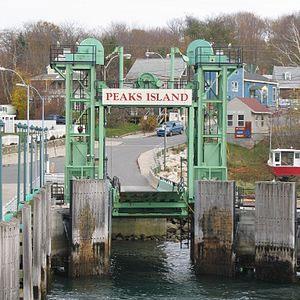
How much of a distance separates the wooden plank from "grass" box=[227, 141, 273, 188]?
2608 cm

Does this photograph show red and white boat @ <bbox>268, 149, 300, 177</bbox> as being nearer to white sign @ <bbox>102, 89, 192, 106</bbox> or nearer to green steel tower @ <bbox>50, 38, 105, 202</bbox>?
white sign @ <bbox>102, 89, 192, 106</bbox>

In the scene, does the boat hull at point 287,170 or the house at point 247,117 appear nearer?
the boat hull at point 287,170

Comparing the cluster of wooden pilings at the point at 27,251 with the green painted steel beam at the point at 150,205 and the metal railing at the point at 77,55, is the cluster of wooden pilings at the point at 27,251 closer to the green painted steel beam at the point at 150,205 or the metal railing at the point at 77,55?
the green painted steel beam at the point at 150,205

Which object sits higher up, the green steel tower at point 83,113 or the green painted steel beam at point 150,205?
the green steel tower at point 83,113

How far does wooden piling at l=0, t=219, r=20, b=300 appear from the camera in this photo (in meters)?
19.8

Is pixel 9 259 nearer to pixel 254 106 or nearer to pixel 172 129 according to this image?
pixel 172 129

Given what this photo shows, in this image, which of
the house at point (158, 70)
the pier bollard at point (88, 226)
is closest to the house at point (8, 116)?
the house at point (158, 70)

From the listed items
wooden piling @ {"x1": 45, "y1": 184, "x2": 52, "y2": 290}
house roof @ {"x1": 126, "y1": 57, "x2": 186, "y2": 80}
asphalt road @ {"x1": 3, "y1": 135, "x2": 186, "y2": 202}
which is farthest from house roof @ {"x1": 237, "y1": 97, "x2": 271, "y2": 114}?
wooden piling @ {"x1": 45, "y1": 184, "x2": 52, "y2": 290}

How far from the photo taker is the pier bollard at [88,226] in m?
31.4

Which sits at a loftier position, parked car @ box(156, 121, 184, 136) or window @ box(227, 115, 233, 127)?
window @ box(227, 115, 233, 127)

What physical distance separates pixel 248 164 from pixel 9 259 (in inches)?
1485

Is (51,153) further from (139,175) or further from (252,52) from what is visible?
(252,52)

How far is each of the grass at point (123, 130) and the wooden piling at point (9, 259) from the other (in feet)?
176

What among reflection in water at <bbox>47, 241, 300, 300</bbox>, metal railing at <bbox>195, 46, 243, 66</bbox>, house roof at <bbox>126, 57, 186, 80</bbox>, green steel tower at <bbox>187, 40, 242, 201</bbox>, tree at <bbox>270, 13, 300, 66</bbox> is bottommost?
reflection in water at <bbox>47, 241, 300, 300</bbox>
